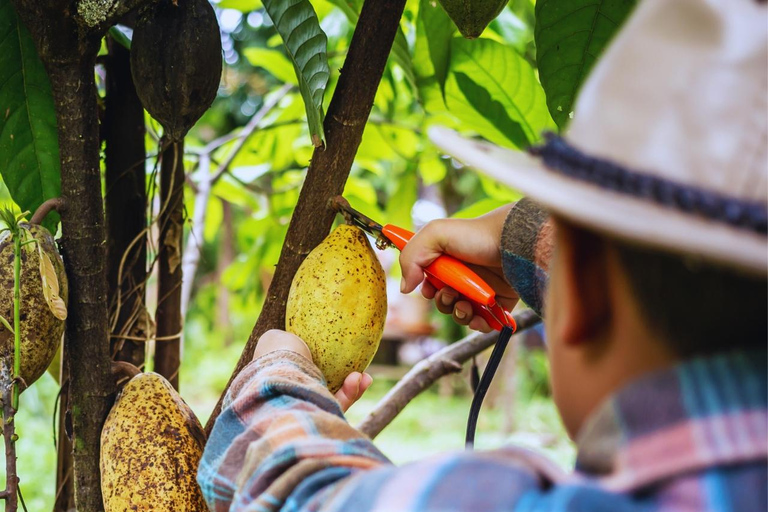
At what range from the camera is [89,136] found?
0.82 m

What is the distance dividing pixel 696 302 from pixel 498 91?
88cm

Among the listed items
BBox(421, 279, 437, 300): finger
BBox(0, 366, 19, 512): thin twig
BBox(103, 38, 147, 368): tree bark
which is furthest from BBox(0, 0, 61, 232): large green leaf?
BBox(421, 279, 437, 300): finger

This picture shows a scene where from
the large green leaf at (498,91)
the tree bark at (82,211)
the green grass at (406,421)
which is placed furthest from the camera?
the green grass at (406,421)

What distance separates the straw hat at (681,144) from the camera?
17.6 inches

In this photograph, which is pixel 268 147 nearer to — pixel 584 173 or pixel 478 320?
pixel 478 320

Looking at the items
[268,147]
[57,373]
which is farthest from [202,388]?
[57,373]

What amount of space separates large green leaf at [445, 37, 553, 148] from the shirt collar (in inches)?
33.7

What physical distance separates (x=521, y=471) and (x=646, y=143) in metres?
0.24

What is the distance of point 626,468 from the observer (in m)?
0.50

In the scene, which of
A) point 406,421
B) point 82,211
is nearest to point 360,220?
point 82,211

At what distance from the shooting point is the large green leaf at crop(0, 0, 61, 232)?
0.92 metres

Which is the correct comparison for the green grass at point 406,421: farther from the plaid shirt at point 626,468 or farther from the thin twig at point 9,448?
the plaid shirt at point 626,468

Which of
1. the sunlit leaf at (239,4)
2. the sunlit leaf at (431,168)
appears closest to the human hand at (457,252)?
the sunlit leaf at (239,4)

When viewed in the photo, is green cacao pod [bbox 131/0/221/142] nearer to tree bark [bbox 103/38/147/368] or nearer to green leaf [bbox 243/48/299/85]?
tree bark [bbox 103/38/147/368]
